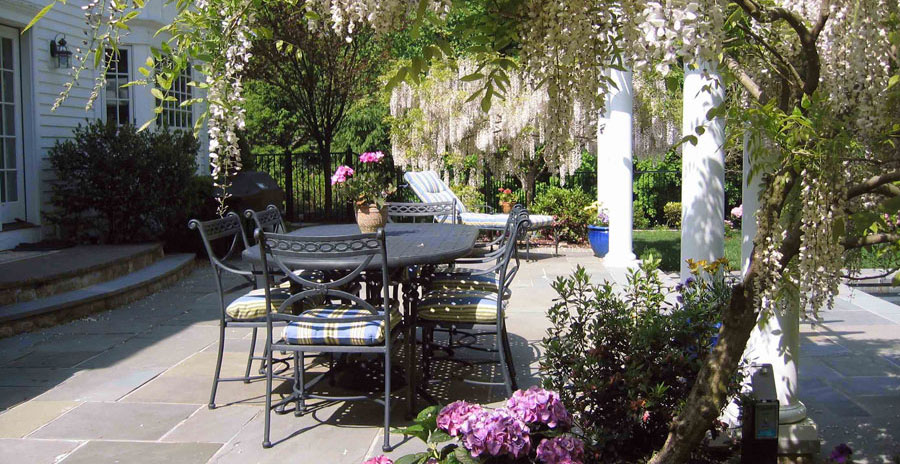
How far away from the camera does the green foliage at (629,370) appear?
9.36 ft

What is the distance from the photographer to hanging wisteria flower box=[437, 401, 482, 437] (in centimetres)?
239

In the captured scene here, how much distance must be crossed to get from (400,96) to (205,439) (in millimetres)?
9648

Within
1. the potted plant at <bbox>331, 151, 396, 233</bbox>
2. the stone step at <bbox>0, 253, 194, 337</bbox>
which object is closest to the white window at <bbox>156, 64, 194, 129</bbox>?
the stone step at <bbox>0, 253, 194, 337</bbox>

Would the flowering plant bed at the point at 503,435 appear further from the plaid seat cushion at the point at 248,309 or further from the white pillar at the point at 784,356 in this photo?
the plaid seat cushion at the point at 248,309

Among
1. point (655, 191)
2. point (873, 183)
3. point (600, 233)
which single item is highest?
point (655, 191)

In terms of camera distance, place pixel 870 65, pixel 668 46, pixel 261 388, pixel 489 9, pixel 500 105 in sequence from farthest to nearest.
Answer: pixel 500 105, pixel 261 388, pixel 489 9, pixel 870 65, pixel 668 46

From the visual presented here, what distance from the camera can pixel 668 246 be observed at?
38.3 feet

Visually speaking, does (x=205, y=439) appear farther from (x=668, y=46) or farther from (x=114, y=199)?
(x=114, y=199)

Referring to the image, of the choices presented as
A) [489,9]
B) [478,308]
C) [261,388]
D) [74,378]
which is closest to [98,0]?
[489,9]

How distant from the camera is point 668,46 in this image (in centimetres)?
156

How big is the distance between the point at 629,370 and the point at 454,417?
81 centimetres

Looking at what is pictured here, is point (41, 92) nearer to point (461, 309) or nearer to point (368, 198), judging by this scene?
point (368, 198)

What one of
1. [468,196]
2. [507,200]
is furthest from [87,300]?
[507,200]

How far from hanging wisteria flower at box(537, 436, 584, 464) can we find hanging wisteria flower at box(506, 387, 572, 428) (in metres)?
0.09
